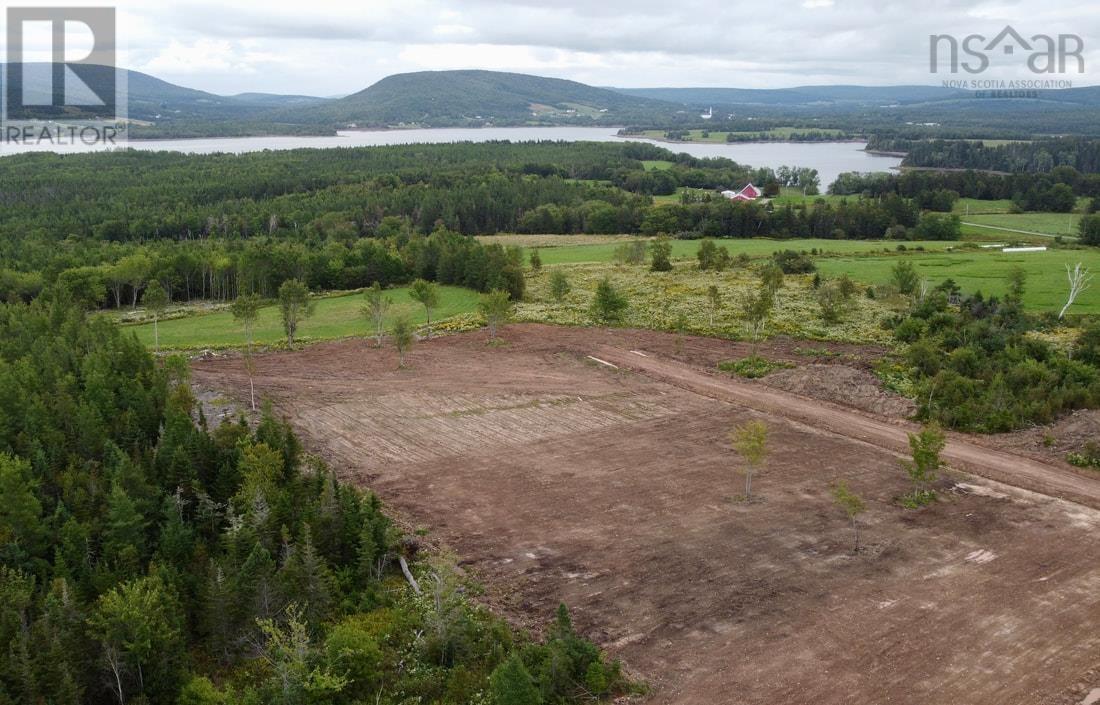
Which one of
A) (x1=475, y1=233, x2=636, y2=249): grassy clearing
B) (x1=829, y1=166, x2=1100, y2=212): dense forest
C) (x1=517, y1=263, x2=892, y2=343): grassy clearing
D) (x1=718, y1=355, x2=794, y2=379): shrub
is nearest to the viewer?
(x1=718, y1=355, x2=794, y2=379): shrub

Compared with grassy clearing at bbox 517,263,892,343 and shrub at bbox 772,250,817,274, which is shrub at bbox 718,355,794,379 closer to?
grassy clearing at bbox 517,263,892,343

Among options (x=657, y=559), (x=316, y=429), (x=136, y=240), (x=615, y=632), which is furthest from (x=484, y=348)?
(x=136, y=240)

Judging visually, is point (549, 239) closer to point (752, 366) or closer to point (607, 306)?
A: point (607, 306)

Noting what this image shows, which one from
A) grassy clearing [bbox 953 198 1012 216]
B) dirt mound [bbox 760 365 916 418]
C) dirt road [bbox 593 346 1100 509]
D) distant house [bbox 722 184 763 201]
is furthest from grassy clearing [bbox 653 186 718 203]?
dirt mound [bbox 760 365 916 418]

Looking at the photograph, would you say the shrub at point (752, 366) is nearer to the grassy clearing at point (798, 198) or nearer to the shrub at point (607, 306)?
the shrub at point (607, 306)

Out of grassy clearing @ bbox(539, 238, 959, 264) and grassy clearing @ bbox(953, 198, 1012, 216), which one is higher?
grassy clearing @ bbox(953, 198, 1012, 216)

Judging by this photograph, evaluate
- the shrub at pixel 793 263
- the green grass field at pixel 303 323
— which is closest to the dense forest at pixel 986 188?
the shrub at pixel 793 263
